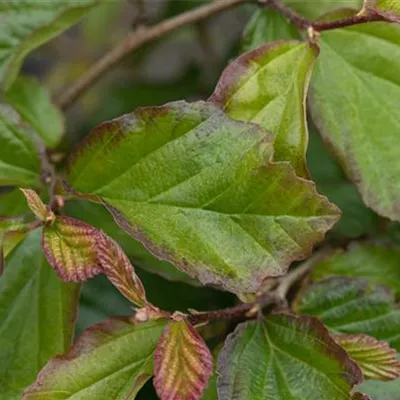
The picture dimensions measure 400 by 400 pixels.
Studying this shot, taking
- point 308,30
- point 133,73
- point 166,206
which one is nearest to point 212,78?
point 133,73

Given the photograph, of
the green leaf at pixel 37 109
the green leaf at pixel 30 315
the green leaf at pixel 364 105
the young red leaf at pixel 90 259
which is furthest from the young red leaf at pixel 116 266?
the green leaf at pixel 37 109

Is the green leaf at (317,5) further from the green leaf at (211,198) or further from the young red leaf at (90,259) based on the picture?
the young red leaf at (90,259)

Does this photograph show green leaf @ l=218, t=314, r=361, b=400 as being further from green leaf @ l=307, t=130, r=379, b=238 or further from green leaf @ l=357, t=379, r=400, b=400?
green leaf @ l=307, t=130, r=379, b=238

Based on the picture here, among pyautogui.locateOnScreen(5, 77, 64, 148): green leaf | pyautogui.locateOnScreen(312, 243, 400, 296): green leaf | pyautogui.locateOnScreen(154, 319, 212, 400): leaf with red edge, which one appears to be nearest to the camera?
pyautogui.locateOnScreen(154, 319, 212, 400): leaf with red edge

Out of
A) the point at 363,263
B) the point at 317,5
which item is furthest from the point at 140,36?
the point at 363,263

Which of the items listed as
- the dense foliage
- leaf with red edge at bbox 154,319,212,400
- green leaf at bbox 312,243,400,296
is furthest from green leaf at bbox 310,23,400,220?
leaf with red edge at bbox 154,319,212,400
